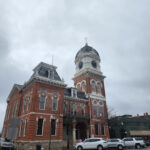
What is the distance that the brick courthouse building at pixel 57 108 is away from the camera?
2408 cm

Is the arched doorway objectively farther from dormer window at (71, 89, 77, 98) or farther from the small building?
the small building

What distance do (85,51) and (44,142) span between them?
2895 centimetres

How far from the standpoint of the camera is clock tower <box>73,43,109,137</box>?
3500 centimetres

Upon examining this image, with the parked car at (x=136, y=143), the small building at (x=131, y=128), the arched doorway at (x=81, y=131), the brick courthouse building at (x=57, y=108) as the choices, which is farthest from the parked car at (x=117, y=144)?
the small building at (x=131, y=128)

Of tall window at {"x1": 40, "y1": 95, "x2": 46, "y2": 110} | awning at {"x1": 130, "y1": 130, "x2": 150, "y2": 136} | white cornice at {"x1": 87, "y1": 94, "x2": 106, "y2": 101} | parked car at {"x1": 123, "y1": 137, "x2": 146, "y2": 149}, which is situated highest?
white cornice at {"x1": 87, "y1": 94, "x2": 106, "y2": 101}

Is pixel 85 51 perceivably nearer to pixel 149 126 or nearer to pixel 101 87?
pixel 101 87

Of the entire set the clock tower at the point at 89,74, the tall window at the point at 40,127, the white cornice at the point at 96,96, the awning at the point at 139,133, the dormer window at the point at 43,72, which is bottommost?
the awning at the point at 139,133

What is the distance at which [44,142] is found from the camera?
2345 cm

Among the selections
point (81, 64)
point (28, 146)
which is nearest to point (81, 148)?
point (28, 146)

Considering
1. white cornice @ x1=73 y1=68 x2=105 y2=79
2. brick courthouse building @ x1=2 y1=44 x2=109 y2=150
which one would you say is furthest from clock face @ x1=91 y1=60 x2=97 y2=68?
white cornice @ x1=73 y1=68 x2=105 y2=79

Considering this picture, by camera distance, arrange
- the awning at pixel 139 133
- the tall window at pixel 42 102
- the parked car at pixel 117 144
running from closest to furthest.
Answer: the parked car at pixel 117 144
the tall window at pixel 42 102
the awning at pixel 139 133

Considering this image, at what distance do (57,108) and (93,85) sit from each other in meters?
15.7

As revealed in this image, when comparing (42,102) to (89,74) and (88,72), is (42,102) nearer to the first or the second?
(88,72)

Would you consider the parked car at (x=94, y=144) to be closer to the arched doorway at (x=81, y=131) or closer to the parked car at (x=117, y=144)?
the parked car at (x=117, y=144)
